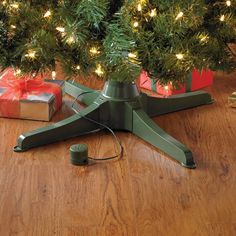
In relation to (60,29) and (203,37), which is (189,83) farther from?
(60,29)

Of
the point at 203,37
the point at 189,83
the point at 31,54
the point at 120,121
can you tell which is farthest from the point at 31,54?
the point at 189,83

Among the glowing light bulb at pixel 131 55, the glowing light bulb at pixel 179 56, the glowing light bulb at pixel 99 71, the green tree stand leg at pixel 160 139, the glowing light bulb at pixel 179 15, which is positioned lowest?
the green tree stand leg at pixel 160 139

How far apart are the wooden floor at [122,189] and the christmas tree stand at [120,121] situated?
0.09ft

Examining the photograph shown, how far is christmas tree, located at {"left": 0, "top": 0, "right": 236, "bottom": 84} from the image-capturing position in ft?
4.58

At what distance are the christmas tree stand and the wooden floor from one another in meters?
0.03

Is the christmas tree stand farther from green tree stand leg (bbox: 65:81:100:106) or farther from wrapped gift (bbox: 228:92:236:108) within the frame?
wrapped gift (bbox: 228:92:236:108)

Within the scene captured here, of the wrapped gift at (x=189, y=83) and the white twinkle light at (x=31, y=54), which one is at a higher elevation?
the wrapped gift at (x=189, y=83)

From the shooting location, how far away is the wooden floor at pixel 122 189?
1.23 meters

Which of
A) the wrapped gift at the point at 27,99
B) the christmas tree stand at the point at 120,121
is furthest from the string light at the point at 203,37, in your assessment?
the wrapped gift at the point at 27,99

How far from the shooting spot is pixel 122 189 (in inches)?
54.2

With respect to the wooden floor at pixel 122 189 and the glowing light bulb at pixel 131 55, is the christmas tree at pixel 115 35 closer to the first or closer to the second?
the glowing light bulb at pixel 131 55

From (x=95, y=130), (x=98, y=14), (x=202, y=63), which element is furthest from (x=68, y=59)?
(x=202, y=63)

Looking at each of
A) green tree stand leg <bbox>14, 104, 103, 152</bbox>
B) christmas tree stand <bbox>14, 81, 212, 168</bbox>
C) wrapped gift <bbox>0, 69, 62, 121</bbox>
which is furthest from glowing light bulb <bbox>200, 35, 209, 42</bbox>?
wrapped gift <bbox>0, 69, 62, 121</bbox>

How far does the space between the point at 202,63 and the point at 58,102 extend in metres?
0.57
